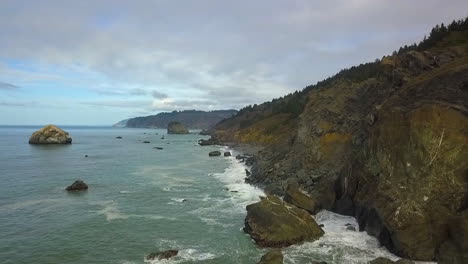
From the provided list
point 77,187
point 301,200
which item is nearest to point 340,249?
point 301,200

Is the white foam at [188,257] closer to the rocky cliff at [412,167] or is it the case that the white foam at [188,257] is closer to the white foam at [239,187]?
the white foam at [239,187]

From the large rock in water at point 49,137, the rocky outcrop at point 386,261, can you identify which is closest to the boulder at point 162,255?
the rocky outcrop at point 386,261

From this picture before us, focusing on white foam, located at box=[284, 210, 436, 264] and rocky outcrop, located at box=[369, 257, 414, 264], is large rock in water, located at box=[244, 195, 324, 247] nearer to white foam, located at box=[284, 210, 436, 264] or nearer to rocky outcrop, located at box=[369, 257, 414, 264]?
white foam, located at box=[284, 210, 436, 264]

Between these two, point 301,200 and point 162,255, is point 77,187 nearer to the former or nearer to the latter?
point 162,255

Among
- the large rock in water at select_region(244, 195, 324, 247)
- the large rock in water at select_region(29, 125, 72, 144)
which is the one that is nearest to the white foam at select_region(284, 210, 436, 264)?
the large rock in water at select_region(244, 195, 324, 247)

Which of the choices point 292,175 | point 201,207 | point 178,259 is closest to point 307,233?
point 178,259

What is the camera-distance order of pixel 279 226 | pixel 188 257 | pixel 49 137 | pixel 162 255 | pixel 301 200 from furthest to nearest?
1. pixel 49 137
2. pixel 301 200
3. pixel 279 226
4. pixel 188 257
5. pixel 162 255

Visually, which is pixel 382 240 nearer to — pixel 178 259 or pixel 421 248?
pixel 421 248
